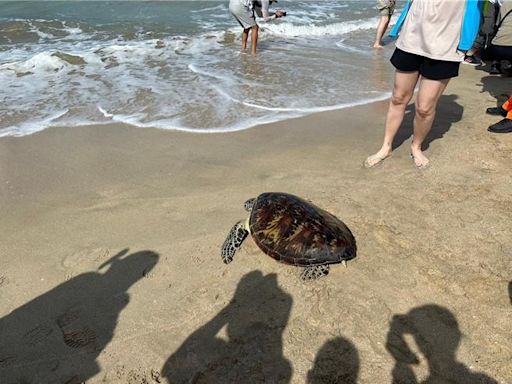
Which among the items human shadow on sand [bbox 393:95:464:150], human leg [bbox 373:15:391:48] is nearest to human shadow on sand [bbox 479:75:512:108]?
human shadow on sand [bbox 393:95:464:150]

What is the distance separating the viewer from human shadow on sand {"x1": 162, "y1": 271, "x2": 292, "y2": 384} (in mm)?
2227

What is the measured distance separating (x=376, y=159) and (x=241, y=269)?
207cm

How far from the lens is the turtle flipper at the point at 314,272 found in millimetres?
2824

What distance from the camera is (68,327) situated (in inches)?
99.4

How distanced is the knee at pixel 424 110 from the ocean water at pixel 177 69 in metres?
2.11

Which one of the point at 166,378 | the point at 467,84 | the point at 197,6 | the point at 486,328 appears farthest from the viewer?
the point at 197,6

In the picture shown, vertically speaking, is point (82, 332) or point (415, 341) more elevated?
point (415, 341)

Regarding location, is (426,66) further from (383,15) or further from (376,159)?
(383,15)

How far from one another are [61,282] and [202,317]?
1105 mm

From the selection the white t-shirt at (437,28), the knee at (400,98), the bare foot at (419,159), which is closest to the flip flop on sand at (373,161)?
the bare foot at (419,159)

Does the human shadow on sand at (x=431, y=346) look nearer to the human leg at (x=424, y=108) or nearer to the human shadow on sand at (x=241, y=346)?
the human shadow on sand at (x=241, y=346)

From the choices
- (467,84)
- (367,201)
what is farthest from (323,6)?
(367,201)

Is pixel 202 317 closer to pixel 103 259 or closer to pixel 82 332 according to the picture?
pixel 82 332

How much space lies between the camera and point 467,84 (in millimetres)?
6535
